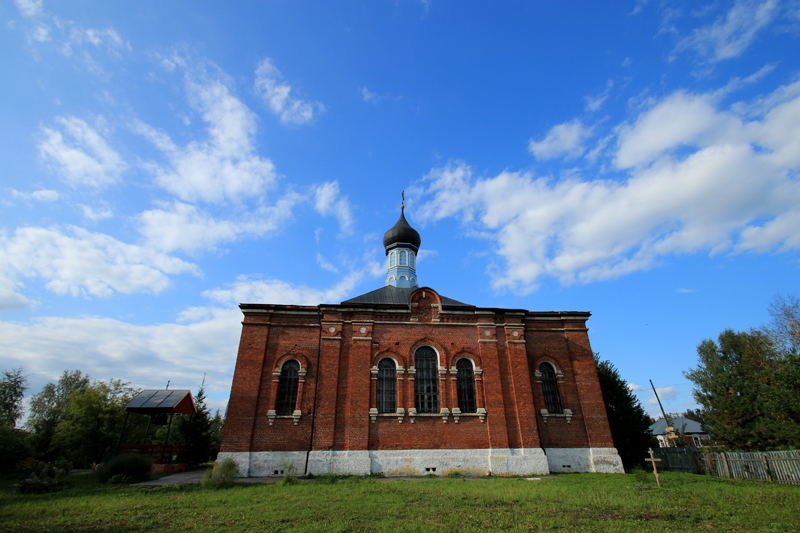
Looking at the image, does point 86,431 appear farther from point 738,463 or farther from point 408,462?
point 738,463

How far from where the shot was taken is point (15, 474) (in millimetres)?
15992

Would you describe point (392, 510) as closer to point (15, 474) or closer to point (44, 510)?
point (44, 510)

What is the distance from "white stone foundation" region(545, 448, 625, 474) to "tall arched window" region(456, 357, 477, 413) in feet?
13.6

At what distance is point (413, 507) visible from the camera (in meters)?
9.22

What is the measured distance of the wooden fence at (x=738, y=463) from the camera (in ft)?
45.2

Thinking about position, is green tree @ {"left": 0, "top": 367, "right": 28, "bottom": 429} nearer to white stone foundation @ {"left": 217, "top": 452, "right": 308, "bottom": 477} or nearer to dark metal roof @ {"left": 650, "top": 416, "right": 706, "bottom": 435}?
white stone foundation @ {"left": 217, "top": 452, "right": 308, "bottom": 477}

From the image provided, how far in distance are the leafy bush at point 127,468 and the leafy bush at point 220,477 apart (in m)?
3.84

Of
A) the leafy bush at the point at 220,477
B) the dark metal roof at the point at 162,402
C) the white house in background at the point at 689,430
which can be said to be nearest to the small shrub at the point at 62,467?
the dark metal roof at the point at 162,402

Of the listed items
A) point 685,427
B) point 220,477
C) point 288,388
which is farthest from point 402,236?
point 685,427

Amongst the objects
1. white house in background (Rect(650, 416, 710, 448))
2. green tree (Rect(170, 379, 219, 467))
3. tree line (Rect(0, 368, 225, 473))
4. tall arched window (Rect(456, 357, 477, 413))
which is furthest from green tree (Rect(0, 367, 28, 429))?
white house in background (Rect(650, 416, 710, 448))

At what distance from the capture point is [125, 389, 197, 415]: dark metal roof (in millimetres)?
18656

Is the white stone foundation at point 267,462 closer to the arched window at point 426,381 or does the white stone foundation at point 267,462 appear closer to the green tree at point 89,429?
the arched window at point 426,381

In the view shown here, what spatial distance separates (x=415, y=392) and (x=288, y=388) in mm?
6162

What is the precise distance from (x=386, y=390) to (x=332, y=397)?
2.59 meters
